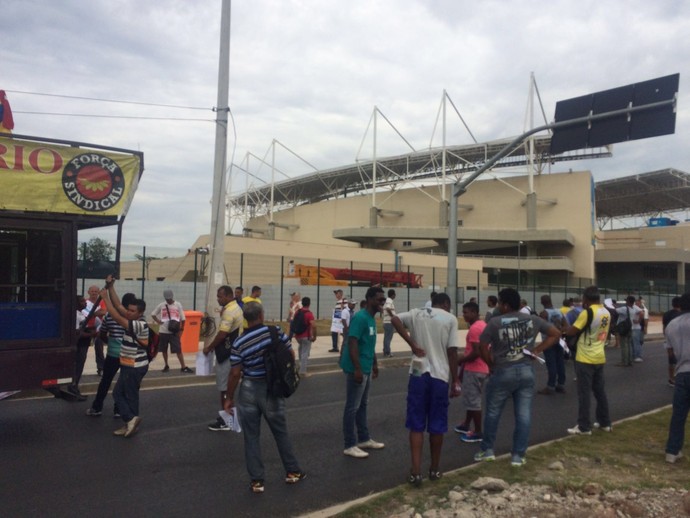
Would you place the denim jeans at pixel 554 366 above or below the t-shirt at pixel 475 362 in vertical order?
below

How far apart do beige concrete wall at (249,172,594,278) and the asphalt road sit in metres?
52.0

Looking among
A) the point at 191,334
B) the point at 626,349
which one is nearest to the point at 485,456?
the point at 191,334

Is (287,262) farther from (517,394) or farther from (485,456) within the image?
(517,394)

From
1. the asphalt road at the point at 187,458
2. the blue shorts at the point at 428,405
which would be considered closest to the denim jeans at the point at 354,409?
the asphalt road at the point at 187,458

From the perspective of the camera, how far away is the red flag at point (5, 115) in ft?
24.4

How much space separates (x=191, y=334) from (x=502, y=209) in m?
50.5

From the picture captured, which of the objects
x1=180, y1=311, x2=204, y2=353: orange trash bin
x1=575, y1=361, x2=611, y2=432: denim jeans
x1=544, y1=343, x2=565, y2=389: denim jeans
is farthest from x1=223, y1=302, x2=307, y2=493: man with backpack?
x1=180, y1=311, x2=204, y2=353: orange trash bin

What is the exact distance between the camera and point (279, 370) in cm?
508

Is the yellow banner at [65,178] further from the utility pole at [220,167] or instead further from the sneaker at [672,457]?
the sneaker at [672,457]

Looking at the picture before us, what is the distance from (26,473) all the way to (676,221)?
8308 cm

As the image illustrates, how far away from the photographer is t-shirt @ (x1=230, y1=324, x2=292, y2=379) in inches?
202

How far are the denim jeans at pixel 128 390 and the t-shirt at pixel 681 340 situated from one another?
19.5 feet

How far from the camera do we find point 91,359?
1391cm

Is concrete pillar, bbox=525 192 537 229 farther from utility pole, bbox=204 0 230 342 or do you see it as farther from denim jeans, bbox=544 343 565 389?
denim jeans, bbox=544 343 565 389
